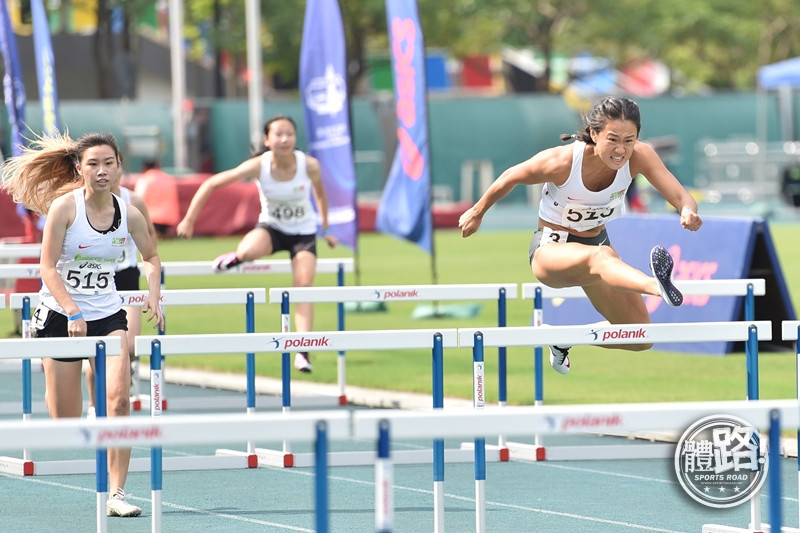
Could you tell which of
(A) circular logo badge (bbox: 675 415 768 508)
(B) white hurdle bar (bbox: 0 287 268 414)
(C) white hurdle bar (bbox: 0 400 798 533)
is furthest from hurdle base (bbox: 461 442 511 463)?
(C) white hurdle bar (bbox: 0 400 798 533)

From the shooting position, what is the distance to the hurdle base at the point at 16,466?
8500 mm

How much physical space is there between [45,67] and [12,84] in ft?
2.12

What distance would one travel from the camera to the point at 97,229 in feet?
23.7

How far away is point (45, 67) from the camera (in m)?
16.2

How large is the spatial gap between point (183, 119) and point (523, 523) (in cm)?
2808

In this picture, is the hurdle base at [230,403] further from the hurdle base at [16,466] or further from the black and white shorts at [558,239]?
the black and white shorts at [558,239]

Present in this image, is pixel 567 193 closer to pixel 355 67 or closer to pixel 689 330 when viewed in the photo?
pixel 689 330

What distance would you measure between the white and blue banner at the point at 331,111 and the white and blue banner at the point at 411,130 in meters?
0.59

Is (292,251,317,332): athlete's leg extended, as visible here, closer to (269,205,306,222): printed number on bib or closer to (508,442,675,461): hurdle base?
(269,205,306,222): printed number on bib

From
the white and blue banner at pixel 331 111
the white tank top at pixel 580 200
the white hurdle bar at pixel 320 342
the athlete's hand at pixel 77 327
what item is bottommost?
the white hurdle bar at pixel 320 342

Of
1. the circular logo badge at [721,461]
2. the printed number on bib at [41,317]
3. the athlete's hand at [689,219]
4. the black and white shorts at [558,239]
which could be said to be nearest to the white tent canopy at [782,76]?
the black and white shorts at [558,239]

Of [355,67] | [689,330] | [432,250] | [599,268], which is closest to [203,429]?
[689,330]

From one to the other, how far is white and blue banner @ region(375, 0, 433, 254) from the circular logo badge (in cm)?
910

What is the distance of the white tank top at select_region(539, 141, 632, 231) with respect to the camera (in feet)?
24.5
